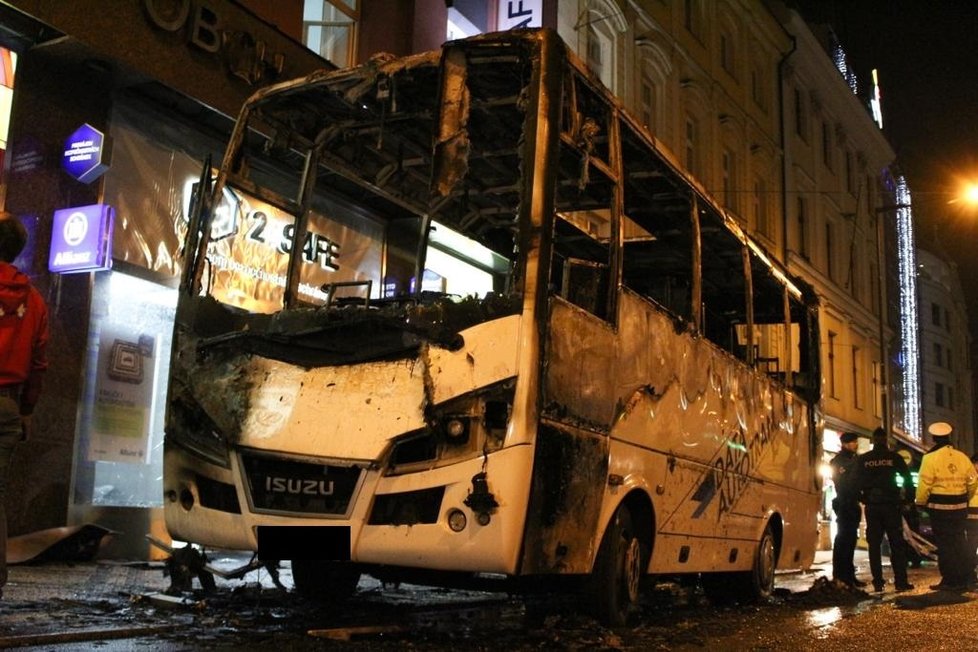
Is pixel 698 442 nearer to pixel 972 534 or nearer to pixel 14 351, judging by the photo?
pixel 14 351

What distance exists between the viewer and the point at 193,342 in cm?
548

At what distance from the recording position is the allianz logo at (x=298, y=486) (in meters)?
4.79

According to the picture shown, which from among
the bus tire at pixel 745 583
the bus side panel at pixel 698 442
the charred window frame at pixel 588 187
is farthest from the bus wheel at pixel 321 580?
the bus tire at pixel 745 583

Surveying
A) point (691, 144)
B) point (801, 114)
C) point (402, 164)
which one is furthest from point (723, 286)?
point (801, 114)

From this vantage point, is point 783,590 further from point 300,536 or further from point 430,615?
point 300,536

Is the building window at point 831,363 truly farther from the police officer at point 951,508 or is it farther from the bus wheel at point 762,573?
the bus wheel at point 762,573

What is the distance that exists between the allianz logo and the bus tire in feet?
16.4

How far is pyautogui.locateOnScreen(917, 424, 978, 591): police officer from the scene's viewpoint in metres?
10.3

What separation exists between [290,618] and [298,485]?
1207mm

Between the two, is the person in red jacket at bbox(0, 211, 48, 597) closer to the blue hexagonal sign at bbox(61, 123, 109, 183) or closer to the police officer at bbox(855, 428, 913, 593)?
the blue hexagonal sign at bbox(61, 123, 109, 183)

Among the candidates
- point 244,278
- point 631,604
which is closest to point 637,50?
point 244,278

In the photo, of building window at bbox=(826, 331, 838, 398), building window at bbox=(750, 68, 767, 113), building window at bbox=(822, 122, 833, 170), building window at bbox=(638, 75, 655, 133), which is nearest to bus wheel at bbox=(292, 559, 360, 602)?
building window at bbox=(638, 75, 655, 133)

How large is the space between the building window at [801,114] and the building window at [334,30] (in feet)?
66.2

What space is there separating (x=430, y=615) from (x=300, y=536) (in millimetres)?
1766
